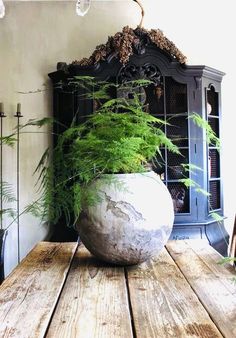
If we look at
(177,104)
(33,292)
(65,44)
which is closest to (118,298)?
(33,292)

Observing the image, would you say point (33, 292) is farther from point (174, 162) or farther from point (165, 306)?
point (174, 162)

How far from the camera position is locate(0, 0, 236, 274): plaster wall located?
304 cm

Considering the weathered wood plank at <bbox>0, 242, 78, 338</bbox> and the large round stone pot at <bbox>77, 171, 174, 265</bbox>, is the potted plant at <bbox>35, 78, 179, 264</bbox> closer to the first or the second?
the large round stone pot at <bbox>77, 171, 174, 265</bbox>

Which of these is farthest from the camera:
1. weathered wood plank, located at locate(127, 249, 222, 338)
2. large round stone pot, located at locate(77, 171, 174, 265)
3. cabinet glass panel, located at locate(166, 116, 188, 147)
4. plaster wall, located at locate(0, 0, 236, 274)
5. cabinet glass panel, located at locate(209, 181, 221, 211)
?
plaster wall, located at locate(0, 0, 236, 274)

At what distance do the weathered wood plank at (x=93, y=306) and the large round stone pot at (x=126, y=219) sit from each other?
8 cm

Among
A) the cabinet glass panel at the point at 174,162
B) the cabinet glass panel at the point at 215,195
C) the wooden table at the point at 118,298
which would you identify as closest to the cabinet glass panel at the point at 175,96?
the cabinet glass panel at the point at 174,162

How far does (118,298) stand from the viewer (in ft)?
3.00

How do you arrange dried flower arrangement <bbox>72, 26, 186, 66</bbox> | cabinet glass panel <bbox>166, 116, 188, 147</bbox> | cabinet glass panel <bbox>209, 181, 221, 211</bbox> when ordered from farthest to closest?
1. cabinet glass panel <bbox>209, 181, 221, 211</bbox>
2. cabinet glass panel <bbox>166, 116, 188, 147</bbox>
3. dried flower arrangement <bbox>72, 26, 186, 66</bbox>

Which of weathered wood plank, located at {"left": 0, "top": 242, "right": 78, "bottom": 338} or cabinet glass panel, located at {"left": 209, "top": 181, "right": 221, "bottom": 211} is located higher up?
cabinet glass panel, located at {"left": 209, "top": 181, "right": 221, "bottom": 211}

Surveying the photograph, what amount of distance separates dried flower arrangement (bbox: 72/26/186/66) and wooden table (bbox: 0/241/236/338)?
5.42ft

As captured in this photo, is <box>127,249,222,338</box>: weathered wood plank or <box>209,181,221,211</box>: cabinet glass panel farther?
<box>209,181,221,211</box>: cabinet glass panel

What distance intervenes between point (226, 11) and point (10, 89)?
1.85 m

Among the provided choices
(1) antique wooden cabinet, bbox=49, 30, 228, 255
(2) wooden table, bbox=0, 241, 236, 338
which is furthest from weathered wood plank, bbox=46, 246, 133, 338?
(1) antique wooden cabinet, bbox=49, 30, 228, 255

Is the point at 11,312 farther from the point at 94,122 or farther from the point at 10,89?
the point at 10,89
